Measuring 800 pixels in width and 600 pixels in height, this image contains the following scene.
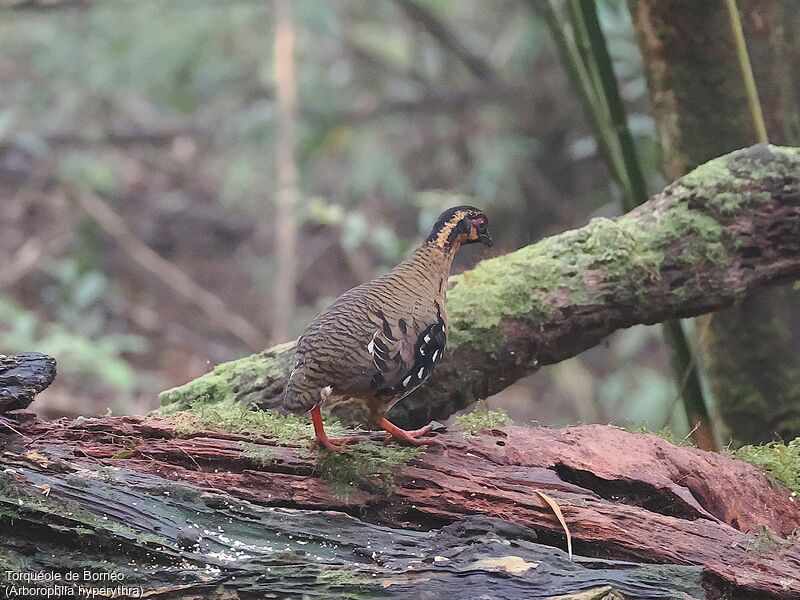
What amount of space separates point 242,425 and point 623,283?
5.81 ft

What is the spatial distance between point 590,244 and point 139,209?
8016 mm

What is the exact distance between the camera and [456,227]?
3240mm

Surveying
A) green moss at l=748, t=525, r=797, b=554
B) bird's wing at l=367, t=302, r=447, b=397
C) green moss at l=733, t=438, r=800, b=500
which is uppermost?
bird's wing at l=367, t=302, r=447, b=397

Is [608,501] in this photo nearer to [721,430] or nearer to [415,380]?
[415,380]

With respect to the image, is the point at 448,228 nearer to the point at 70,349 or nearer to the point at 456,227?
the point at 456,227

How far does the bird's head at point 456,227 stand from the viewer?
3.22 m

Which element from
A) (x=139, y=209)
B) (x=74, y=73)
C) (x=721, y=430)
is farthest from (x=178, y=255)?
(x=721, y=430)

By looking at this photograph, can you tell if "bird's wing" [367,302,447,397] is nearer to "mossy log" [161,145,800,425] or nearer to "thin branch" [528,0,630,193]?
"mossy log" [161,145,800,425]

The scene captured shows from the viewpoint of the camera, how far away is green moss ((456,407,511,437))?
3.03 metres

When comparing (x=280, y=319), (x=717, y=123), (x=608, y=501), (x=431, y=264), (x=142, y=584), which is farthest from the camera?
(x=280, y=319)

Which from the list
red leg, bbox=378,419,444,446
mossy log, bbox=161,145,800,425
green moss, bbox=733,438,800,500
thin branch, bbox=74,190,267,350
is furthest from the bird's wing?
thin branch, bbox=74,190,267,350

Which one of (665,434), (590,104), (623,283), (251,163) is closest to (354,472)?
(665,434)

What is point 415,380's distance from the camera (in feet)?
9.07

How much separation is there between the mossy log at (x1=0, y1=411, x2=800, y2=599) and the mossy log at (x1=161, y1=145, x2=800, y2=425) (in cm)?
71
